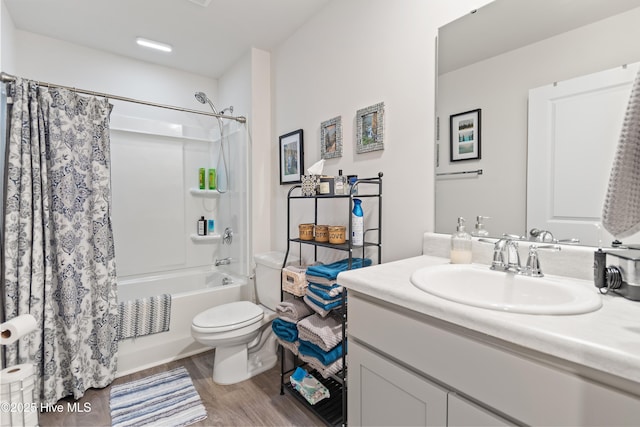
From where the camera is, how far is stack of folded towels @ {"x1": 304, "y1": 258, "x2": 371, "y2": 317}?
1438 mm

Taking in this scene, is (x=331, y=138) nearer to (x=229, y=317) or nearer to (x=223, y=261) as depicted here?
(x=229, y=317)

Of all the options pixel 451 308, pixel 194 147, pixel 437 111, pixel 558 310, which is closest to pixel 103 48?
pixel 194 147

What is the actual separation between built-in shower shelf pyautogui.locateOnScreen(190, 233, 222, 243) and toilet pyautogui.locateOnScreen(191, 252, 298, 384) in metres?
1.04

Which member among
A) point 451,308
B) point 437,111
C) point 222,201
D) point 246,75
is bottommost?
point 451,308

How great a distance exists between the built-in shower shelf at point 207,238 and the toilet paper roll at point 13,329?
1.66 m

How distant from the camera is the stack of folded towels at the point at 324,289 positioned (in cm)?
144

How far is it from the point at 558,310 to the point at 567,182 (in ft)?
1.80

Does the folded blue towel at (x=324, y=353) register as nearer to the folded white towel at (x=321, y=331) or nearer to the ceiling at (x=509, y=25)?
the folded white towel at (x=321, y=331)

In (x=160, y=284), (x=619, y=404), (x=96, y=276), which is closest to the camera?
(x=619, y=404)

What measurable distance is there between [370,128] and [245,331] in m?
1.44

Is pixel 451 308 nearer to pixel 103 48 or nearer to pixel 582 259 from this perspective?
pixel 582 259

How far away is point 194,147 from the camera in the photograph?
3070 mm

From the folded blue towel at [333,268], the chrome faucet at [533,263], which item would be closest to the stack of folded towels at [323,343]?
the folded blue towel at [333,268]

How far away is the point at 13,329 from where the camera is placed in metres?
1.34
